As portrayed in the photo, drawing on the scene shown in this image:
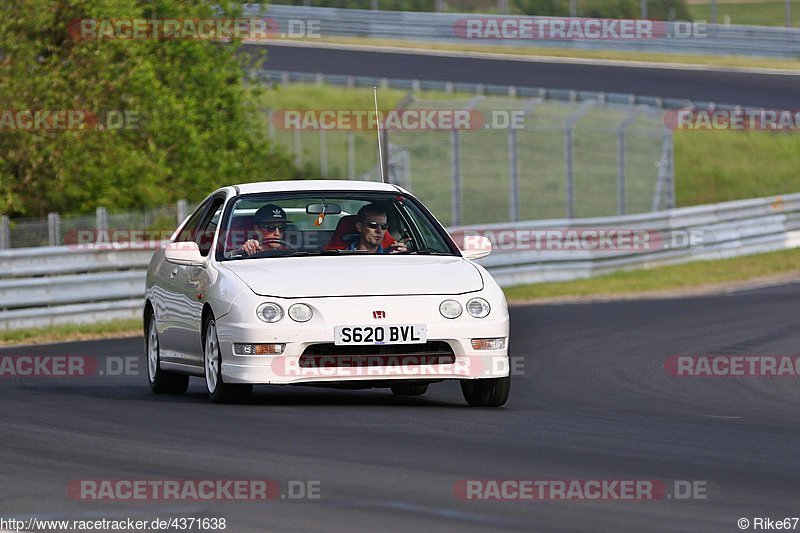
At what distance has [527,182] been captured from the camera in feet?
137

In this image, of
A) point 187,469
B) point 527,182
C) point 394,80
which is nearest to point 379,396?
point 187,469

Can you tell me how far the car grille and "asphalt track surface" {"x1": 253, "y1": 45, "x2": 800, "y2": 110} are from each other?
109 ft

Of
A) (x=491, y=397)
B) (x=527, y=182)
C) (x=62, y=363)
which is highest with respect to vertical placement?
(x=491, y=397)

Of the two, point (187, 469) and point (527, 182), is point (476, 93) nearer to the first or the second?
point (527, 182)

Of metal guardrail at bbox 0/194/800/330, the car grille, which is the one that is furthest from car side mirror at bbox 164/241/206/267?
metal guardrail at bbox 0/194/800/330

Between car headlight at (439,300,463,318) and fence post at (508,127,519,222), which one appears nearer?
car headlight at (439,300,463,318)

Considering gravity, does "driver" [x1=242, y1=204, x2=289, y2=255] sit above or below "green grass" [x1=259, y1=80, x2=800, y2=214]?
above

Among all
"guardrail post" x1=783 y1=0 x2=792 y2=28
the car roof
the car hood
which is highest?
the car roof

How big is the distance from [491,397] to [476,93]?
37016 millimetres

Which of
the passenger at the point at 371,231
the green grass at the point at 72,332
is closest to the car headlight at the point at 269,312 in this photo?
the passenger at the point at 371,231

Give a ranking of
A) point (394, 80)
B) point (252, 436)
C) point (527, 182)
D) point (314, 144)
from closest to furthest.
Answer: point (252, 436) → point (527, 182) → point (314, 144) → point (394, 80)

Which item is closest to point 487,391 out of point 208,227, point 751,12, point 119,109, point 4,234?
point 208,227

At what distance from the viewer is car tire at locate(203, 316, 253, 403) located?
419 inches

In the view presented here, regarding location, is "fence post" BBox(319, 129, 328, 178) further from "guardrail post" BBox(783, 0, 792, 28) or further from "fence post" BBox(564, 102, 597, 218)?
"fence post" BBox(564, 102, 597, 218)
